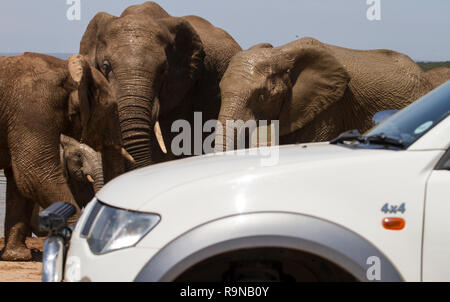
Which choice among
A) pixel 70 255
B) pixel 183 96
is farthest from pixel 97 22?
pixel 70 255

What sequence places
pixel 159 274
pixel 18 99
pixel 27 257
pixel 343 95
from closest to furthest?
pixel 159 274 < pixel 18 99 < pixel 27 257 < pixel 343 95

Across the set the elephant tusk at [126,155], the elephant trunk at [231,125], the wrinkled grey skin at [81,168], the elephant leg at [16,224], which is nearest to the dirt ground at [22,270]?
the elephant leg at [16,224]

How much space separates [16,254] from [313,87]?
4811 mm

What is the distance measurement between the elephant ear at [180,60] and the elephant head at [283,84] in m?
0.94

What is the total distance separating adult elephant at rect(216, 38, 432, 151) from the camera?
438 inches

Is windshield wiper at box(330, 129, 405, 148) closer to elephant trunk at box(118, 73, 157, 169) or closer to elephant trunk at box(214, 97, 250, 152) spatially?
elephant trunk at box(214, 97, 250, 152)

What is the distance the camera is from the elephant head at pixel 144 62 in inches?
412

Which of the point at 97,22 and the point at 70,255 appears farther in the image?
the point at 97,22

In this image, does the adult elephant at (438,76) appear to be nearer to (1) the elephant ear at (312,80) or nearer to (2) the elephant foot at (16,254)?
(1) the elephant ear at (312,80)

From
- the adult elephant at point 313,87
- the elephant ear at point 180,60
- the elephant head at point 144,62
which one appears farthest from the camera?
the elephant ear at point 180,60
